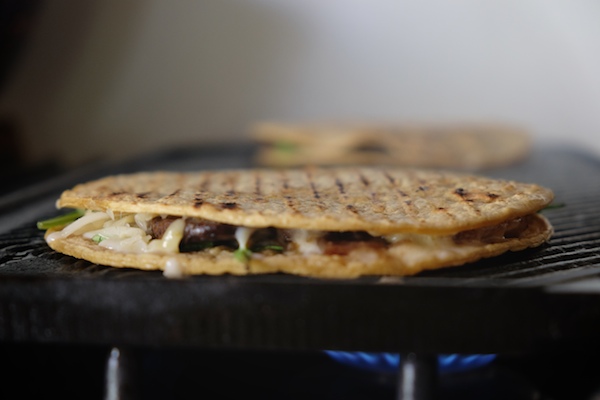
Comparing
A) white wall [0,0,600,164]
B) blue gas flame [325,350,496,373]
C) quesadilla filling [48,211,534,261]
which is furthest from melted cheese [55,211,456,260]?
white wall [0,0,600,164]

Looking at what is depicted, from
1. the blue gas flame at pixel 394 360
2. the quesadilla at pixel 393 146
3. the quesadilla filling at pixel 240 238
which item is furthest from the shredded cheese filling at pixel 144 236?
the quesadilla at pixel 393 146

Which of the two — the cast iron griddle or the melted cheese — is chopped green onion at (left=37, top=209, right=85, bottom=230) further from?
the cast iron griddle

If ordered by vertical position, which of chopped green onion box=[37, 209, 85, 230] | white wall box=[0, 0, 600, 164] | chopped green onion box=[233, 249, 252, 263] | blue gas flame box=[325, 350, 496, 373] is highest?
white wall box=[0, 0, 600, 164]

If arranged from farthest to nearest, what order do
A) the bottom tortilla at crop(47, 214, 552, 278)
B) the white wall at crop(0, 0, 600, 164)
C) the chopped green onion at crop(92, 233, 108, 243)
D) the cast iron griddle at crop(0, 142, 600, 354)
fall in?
1. the white wall at crop(0, 0, 600, 164)
2. the chopped green onion at crop(92, 233, 108, 243)
3. the bottom tortilla at crop(47, 214, 552, 278)
4. the cast iron griddle at crop(0, 142, 600, 354)

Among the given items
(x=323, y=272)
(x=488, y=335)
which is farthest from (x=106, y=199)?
(x=488, y=335)

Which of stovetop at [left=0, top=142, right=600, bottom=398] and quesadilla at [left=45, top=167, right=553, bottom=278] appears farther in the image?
quesadilla at [left=45, top=167, right=553, bottom=278]

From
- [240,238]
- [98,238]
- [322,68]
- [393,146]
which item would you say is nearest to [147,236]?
[98,238]

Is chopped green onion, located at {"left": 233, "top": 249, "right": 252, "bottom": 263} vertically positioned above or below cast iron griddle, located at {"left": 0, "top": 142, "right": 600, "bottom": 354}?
above

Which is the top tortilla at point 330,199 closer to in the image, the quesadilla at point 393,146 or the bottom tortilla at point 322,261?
the bottom tortilla at point 322,261

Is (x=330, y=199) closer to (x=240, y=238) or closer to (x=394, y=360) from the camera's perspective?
(x=240, y=238)

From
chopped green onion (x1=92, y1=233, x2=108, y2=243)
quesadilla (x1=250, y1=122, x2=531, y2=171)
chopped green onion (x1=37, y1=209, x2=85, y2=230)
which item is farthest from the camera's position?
quesadilla (x1=250, y1=122, x2=531, y2=171)
